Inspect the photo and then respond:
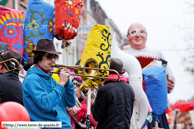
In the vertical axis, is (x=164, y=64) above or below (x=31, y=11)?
below

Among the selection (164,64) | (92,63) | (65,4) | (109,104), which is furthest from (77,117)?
(164,64)

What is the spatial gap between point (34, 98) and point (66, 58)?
2268cm

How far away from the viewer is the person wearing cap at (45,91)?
3.36 m

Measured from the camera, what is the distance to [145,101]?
558 centimetres

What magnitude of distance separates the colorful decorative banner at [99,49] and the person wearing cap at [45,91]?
0.34 metres

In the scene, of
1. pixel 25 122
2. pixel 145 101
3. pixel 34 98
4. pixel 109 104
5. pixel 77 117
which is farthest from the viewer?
pixel 145 101

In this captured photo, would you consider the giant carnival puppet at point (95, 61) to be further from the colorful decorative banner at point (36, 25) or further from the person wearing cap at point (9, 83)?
the colorful decorative banner at point (36, 25)

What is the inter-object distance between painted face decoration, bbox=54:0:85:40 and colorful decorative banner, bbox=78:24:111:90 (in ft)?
3.36

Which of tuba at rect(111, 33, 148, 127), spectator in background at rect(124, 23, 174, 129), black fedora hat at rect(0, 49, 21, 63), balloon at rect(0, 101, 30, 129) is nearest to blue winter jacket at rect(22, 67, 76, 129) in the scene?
black fedora hat at rect(0, 49, 21, 63)

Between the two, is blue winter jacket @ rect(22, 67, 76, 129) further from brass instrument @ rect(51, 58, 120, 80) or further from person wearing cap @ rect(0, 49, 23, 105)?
person wearing cap @ rect(0, 49, 23, 105)

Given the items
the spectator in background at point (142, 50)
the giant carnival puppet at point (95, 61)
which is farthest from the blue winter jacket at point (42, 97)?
the spectator in background at point (142, 50)

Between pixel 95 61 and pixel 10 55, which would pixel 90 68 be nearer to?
pixel 95 61

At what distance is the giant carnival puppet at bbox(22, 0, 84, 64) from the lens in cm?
510

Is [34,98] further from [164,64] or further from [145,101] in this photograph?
[164,64]
